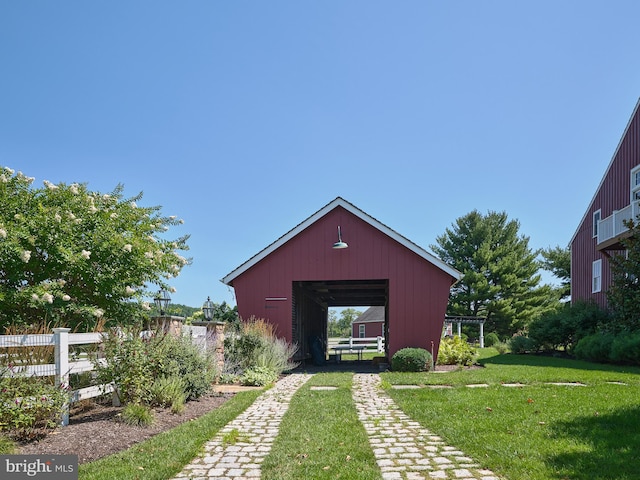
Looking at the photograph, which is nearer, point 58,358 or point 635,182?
point 58,358

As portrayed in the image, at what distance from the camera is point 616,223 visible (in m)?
17.1

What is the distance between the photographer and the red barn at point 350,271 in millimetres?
14469

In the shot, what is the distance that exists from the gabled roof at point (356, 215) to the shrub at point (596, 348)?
15.2 feet

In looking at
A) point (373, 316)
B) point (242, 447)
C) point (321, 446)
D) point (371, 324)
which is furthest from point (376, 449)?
point (371, 324)

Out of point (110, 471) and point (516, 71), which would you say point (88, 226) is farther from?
point (516, 71)

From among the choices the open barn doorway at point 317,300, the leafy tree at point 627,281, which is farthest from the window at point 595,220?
the open barn doorway at point 317,300

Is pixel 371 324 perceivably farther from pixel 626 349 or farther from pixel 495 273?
pixel 626 349

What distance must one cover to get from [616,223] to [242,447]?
16.2m

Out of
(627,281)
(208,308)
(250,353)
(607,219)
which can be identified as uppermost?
(607,219)

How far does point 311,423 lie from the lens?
21.4ft

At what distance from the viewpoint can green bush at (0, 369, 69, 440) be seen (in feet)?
17.1

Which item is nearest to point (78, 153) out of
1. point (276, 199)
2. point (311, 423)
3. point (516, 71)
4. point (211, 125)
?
point (211, 125)

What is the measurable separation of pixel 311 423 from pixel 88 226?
5.57 m

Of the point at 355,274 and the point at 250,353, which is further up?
the point at 355,274
